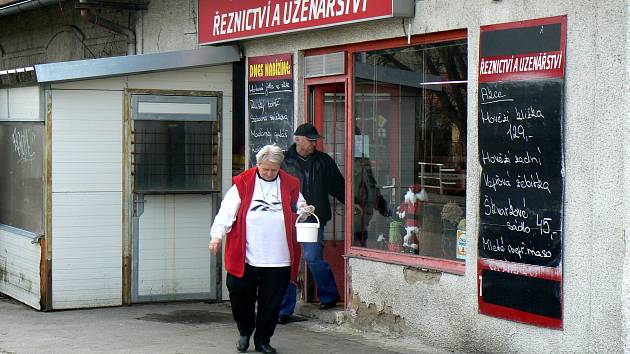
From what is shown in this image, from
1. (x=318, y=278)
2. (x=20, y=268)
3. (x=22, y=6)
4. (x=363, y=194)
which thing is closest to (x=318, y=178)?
(x=363, y=194)

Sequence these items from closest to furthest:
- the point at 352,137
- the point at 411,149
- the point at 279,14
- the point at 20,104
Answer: the point at 411,149 → the point at 352,137 → the point at 279,14 → the point at 20,104

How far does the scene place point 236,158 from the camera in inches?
443

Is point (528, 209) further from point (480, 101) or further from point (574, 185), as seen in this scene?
point (480, 101)

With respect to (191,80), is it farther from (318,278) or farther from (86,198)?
(318,278)

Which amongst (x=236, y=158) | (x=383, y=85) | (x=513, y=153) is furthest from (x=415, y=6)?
(x=236, y=158)

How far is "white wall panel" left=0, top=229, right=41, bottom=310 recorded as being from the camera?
1070 cm

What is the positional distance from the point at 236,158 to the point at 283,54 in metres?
1.38

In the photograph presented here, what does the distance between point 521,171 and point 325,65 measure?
2815 mm

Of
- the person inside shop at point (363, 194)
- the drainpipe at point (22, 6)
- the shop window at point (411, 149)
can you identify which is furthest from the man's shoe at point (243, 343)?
the drainpipe at point (22, 6)

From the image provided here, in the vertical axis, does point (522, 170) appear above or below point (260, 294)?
above

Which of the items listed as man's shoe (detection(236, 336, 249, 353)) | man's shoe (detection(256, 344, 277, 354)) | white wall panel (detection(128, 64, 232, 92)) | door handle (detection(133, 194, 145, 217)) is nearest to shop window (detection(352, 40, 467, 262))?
man's shoe (detection(256, 344, 277, 354))

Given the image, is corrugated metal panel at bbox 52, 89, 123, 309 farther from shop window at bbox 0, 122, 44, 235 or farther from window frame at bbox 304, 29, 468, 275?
window frame at bbox 304, 29, 468, 275

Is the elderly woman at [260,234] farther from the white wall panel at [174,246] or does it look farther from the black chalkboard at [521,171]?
the white wall panel at [174,246]

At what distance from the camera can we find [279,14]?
10188 mm
